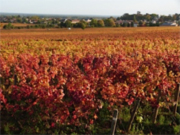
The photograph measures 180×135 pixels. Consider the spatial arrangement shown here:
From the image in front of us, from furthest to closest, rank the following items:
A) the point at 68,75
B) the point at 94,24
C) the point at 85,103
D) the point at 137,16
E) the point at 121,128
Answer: the point at 137,16, the point at 94,24, the point at 68,75, the point at 121,128, the point at 85,103

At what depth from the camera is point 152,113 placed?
6.32 meters

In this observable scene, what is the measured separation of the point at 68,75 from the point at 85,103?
1.28 m

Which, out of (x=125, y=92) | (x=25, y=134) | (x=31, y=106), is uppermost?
(x=125, y=92)

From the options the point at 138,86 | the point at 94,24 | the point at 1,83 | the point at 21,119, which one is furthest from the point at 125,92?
the point at 94,24

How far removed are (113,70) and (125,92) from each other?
1.04 metres

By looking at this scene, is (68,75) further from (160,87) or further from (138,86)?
(160,87)

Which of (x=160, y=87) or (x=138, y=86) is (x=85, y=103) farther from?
(x=160, y=87)

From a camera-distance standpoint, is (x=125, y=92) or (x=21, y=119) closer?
(x=125, y=92)

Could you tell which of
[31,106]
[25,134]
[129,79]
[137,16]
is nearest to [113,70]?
[129,79]

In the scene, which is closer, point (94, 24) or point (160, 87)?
point (160, 87)

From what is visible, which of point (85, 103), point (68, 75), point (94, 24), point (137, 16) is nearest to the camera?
point (85, 103)

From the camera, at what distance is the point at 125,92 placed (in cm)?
539

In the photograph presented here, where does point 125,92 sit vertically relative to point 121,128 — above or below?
above

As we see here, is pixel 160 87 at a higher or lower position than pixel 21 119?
higher
